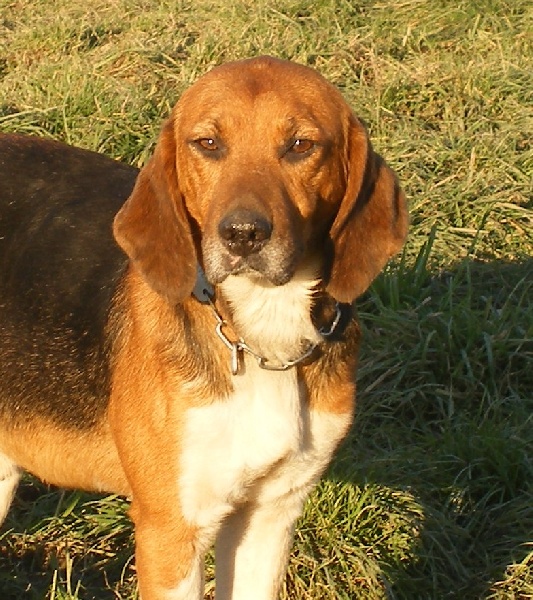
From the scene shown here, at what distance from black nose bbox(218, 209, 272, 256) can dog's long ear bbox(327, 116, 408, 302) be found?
0.37m

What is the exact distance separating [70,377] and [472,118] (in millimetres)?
4156

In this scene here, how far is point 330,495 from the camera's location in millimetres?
4988

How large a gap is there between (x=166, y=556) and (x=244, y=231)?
105 centimetres

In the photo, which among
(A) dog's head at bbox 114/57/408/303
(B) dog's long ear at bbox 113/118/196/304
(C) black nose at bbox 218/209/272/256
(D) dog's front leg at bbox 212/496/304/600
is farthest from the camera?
(D) dog's front leg at bbox 212/496/304/600

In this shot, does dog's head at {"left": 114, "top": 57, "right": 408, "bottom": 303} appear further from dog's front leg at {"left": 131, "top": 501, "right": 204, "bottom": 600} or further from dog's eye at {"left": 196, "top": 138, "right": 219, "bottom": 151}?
dog's front leg at {"left": 131, "top": 501, "right": 204, "bottom": 600}

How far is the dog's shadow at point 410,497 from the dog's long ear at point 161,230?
1.39 meters

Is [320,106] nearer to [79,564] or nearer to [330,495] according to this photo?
[330,495]

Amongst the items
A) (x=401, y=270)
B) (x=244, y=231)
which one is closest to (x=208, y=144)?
(x=244, y=231)

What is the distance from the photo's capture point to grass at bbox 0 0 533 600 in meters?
4.95

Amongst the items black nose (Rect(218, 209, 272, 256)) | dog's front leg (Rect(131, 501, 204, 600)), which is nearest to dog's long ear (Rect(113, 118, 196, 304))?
black nose (Rect(218, 209, 272, 256))

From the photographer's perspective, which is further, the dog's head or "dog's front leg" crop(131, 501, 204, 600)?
"dog's front leg" crop(131, 501, 204, 600)

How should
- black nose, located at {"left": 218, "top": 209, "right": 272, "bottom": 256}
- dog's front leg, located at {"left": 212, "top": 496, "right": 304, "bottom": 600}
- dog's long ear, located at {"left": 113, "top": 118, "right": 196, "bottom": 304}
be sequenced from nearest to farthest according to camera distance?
black nose, located at {"left": 218, "top": 209, "right": 272, "bottom": 256}, dog's long ear, located at {"left": 113, "top": 118, "right": 196, "bottom": 304}, dog's front leg, located at {"left": 212, "top": 496, "right": 304, "bottom": 600}

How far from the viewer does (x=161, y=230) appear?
149 inches

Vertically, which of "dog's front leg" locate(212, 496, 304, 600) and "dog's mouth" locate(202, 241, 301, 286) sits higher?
"dog's mouth" locate(202, 241, 301, 286)
